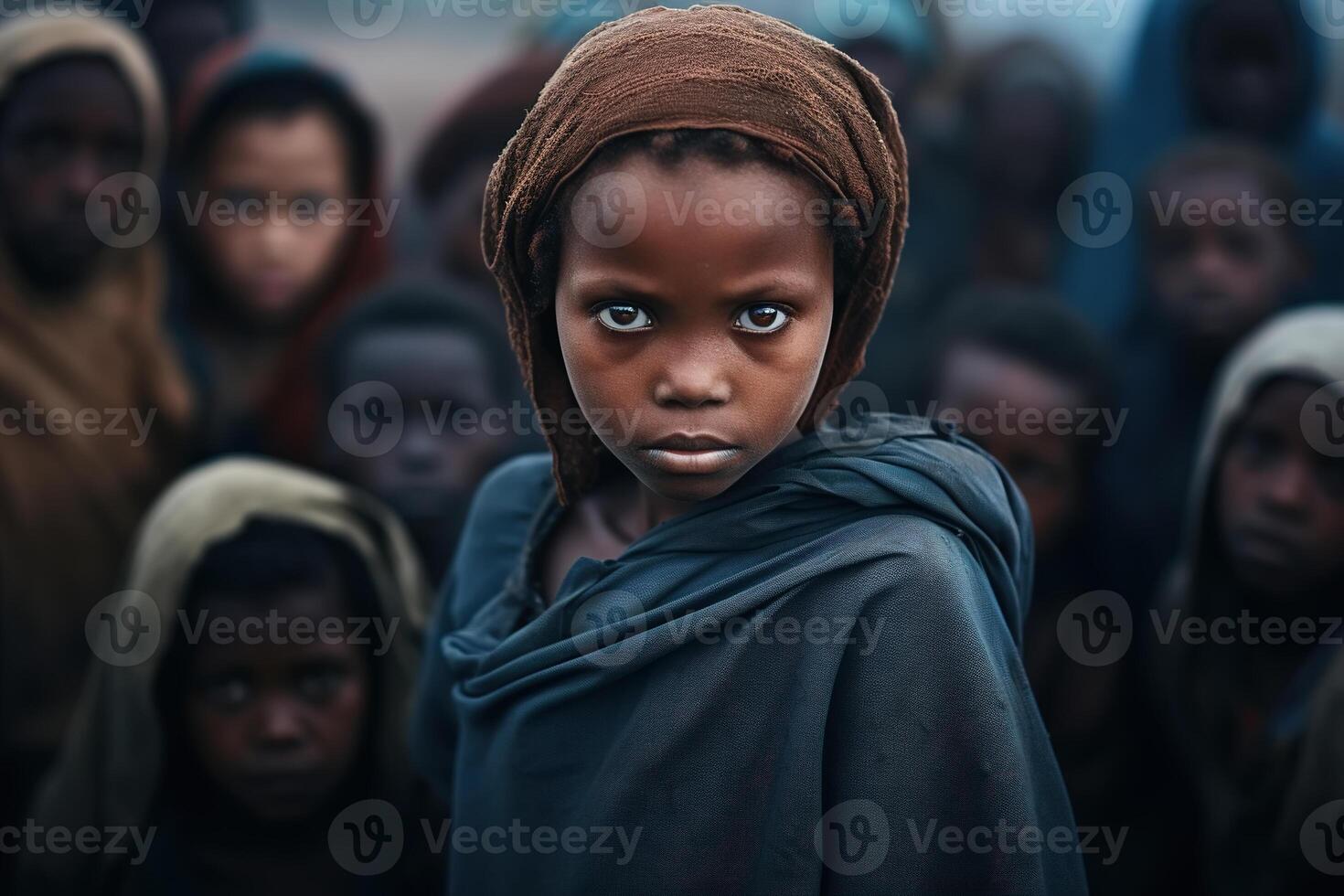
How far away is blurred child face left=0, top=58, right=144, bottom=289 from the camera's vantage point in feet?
13.2

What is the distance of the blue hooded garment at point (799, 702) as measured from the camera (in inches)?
62.4

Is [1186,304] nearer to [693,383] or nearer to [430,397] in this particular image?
[430,397]

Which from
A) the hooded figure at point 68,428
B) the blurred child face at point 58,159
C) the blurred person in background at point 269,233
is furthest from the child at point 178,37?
the blurred child face at point 58,159

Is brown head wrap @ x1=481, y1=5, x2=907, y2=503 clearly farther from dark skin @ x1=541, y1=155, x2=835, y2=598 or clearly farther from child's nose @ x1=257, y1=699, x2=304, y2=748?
child's nose @ x1=257, y1=699, x2=304, y2=748

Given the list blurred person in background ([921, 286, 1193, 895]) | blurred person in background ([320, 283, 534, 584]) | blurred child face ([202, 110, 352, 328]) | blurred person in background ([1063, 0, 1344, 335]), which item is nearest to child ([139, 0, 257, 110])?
blurred child face ([202, 110, 352, 328])

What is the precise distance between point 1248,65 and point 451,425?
359 cm

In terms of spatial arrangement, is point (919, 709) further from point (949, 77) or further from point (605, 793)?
point (949, 77)

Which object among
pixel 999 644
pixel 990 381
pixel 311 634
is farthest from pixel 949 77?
pixel 999 644

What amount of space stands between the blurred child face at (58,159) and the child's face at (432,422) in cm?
102

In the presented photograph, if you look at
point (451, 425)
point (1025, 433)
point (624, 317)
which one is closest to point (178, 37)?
point (451, 425)

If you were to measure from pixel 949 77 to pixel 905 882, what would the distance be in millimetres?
5342

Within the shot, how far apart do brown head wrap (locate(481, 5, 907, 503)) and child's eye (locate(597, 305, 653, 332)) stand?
6.2 inches

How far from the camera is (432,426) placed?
12.6 ft

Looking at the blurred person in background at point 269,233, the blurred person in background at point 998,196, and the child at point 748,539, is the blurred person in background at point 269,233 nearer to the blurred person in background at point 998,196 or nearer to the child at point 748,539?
the blurred person in background at point 998,196
